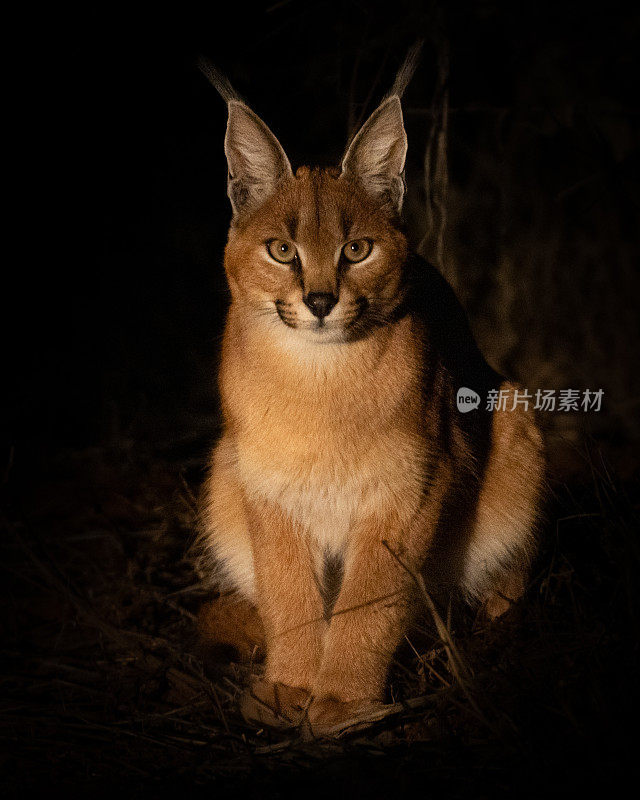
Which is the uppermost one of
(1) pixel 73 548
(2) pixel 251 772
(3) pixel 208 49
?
(3) pixel 208 49

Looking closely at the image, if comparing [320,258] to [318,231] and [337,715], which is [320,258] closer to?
[318,231]

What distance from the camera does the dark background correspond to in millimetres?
1498

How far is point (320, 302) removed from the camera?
1604 millimetres

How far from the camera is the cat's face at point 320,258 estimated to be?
164 centimetres

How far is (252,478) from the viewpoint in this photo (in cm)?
186

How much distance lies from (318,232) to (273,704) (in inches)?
42.6

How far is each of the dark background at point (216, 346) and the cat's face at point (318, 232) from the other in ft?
1.96

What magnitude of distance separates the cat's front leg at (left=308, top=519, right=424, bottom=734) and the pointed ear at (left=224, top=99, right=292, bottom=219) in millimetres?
821

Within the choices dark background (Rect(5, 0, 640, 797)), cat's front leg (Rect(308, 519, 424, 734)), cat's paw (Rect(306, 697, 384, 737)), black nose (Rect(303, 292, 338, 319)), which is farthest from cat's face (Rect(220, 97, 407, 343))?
cat's paw (Rect(306, 697, 384, 737))

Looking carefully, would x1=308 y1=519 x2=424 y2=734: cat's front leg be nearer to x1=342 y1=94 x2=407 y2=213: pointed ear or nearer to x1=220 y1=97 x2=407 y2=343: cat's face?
x1=220 y1=97 x2=407 y2=343: cat's face

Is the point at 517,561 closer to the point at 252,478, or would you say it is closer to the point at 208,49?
the point at 252,478

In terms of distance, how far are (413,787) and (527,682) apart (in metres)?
0.30

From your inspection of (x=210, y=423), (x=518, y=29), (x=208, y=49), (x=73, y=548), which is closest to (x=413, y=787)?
(x=73, y=548)

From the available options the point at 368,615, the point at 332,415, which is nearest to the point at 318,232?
the point at 332,415
